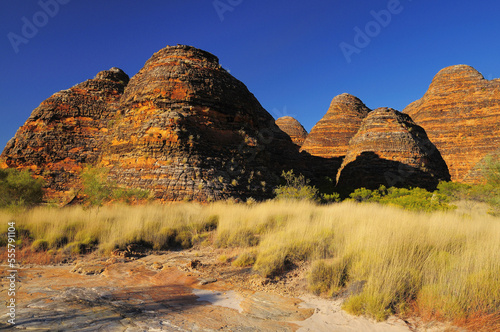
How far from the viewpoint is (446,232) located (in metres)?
5.81

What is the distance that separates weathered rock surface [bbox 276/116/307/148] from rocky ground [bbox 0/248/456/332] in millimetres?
41431

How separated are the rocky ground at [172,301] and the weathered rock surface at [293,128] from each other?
1631 inches

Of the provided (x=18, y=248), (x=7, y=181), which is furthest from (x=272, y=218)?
(x=7, y=181)

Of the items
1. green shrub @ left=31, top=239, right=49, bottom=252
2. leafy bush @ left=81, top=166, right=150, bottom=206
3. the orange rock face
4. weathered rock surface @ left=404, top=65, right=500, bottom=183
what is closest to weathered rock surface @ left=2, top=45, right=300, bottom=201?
leafy bush @ left=81, top=166, right=150, bottom=206

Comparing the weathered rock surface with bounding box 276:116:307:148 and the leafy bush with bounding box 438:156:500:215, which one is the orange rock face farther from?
the leafy bush with bounding box 438:156:500:215

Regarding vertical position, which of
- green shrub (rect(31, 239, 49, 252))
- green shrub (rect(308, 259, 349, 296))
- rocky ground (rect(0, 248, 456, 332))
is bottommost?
green shrub (rect(31, 239, 49, 252))

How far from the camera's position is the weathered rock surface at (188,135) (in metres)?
14.0

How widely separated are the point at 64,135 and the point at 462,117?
47.0 m

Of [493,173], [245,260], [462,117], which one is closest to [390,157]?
[493,173]

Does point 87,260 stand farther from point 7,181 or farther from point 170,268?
point 7,181

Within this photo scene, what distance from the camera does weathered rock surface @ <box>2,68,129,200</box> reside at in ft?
58.6

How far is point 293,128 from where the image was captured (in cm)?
4759

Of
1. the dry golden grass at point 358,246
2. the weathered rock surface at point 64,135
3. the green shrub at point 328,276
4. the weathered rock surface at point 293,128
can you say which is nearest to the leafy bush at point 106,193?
the dry golden grass at point 358,246

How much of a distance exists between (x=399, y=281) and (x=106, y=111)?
21526 millimetres
